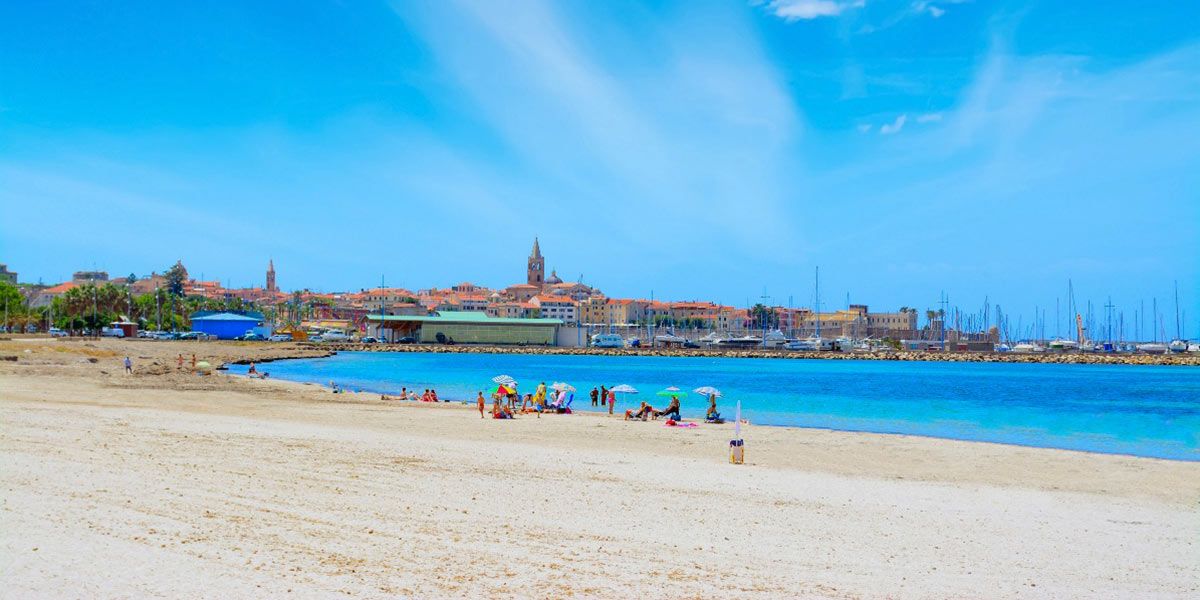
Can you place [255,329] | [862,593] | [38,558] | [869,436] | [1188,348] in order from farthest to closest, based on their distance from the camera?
[1188,348]
[255,329]
[869,436]
[862,593]
[38,558]

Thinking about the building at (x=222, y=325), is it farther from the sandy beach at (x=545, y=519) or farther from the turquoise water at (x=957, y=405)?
the sandy beach at (x=545, y=519)

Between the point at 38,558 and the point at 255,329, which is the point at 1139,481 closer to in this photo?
the point at 38,558

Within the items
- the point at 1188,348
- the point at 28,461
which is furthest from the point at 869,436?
the point at 1188,348

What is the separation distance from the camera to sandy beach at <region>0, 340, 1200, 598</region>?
773cm

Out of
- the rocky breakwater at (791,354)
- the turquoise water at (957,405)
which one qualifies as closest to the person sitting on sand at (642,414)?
the turquoise water at (957,405)

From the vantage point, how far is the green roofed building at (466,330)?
421 feet

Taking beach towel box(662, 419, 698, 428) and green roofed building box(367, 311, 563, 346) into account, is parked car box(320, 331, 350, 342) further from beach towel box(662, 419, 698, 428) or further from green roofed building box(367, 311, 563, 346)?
beach towel box(662, 419, 698, 428)

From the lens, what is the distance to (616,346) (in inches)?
5556

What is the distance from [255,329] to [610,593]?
370 ft

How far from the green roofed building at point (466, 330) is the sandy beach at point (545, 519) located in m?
109

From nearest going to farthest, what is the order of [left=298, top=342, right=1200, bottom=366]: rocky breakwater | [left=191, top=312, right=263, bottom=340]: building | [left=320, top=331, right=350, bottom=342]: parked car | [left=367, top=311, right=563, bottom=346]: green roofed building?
[left=191, top=312, right=263, bottom=340]: building, [left=298, top=342, right=1200, bottom=366]: rocky breakwater, [left=320, top=331, right=350, bottom=342]: parked car, [left=367, top=311, right=563, bottom=346]: green roofed building

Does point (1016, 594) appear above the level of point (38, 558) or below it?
below

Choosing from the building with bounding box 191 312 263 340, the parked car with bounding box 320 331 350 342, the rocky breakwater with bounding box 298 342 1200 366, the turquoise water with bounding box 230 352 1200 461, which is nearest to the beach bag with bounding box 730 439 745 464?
the turquoise water with bounding box 230 352 1200 461

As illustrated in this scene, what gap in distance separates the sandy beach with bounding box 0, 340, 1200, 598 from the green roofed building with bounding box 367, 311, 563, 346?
4282 inches
